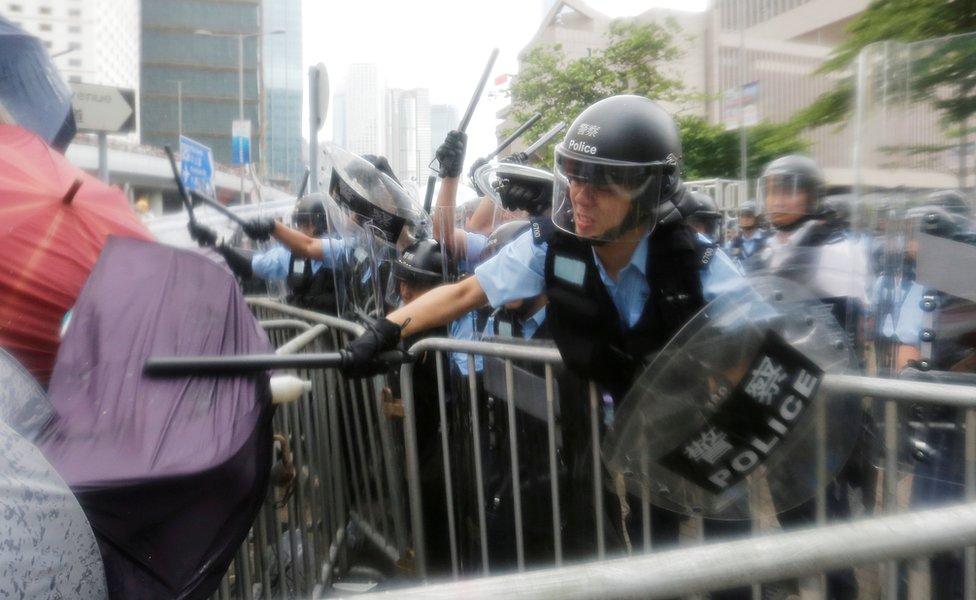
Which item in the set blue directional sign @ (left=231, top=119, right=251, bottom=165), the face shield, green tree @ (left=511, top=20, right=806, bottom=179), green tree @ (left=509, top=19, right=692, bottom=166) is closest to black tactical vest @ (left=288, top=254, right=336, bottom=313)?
the face shield

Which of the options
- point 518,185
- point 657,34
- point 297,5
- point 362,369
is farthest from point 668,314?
point 297,5

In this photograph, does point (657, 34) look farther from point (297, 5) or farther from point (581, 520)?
point (297, 5)

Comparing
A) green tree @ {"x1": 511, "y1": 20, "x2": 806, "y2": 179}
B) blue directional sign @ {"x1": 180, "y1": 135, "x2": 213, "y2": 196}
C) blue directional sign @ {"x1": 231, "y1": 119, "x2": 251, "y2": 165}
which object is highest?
green tree @ {"x1": 511, "y1": 20, "x2": 806, "y2": 179}

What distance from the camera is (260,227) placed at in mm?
4809

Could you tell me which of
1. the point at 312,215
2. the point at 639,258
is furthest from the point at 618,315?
the point at 312,215

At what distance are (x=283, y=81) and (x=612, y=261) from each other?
119 metres

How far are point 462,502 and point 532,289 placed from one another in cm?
73

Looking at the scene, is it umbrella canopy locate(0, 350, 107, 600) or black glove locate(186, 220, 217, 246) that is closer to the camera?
umbrella canopy locate(0, 350, 107, 600)

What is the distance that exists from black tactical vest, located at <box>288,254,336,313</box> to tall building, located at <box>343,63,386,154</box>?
2.60 ft

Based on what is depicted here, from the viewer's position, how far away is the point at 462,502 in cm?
265

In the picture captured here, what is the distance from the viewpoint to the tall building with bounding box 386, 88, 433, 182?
5610mm

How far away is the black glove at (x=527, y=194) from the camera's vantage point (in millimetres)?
3557

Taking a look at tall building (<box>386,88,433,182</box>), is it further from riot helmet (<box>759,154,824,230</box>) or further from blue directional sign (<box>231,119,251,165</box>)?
blue directional sign (<box>231,119,251,165</box>)

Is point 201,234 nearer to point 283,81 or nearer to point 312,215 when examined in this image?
point 312,215
